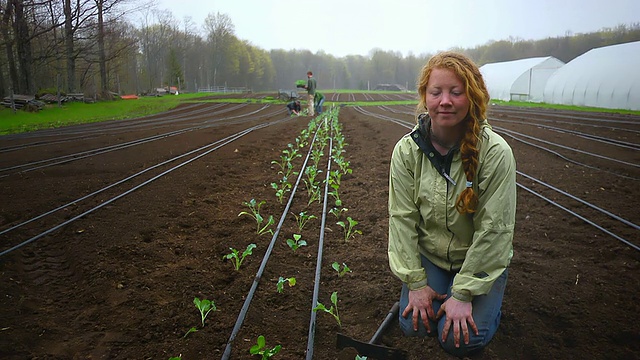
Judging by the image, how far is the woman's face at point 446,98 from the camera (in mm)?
1996

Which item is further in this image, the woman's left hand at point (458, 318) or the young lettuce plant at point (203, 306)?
the young lettuce plant at point (203, 306)

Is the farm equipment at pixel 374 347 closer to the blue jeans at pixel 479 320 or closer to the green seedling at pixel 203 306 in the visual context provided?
the blue jeans at pixel 479 320

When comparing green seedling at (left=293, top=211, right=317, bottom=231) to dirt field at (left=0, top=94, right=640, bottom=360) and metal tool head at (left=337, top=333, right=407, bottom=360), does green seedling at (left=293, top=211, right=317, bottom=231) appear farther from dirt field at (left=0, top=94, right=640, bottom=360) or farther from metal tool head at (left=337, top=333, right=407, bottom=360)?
metal tool head at (left=337, top=333, right=407, bottom=360)

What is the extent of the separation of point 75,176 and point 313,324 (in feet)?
17.8

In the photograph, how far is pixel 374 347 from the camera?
7.11ft

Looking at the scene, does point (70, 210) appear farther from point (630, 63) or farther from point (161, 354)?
point (630, 63)

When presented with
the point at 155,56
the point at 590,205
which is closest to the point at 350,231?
the point at 590,205

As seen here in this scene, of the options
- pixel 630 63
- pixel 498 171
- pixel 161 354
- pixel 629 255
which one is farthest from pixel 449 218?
pixel 630 63

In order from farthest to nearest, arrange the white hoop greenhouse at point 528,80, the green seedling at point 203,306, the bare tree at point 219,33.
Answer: the bare tree at point 219,33 < the white hoop greenhouse at point 528,80 < the green seedling at point 203,306

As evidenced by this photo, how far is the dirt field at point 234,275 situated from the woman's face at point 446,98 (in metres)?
1.23

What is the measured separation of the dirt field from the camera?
241cm

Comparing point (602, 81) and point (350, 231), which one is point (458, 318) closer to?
point (350, 231)

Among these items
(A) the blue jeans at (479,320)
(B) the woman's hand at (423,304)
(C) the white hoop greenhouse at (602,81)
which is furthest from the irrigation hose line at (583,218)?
(C) the white hoop greenhouse at (602,81)

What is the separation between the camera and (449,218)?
6.93 ft
